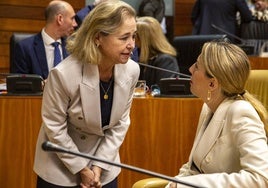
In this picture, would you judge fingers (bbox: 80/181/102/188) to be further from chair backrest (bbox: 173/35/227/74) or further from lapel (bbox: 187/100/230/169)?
chair backrest (bbox: 173/35/227/74)

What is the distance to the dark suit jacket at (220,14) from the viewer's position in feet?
22.2

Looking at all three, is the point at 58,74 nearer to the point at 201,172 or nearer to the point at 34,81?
the point at 201,172

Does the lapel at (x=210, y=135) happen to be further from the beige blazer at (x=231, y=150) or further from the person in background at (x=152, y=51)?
the person in background at (x=152, y=51)

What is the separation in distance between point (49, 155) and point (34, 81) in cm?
95

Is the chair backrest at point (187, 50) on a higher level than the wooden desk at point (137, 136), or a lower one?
higher

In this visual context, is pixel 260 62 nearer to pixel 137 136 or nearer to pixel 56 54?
pixel 56 54

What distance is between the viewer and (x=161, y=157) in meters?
3.19

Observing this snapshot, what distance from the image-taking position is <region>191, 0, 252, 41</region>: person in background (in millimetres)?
6762

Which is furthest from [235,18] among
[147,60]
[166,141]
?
[166,141]

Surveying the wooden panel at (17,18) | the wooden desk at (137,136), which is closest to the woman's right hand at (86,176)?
the wooden desk at (137,136)

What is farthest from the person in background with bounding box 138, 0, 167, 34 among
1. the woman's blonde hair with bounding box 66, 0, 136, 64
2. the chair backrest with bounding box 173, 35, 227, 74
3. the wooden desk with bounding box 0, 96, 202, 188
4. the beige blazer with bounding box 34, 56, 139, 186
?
the woman's blonde hair with bounding box 66, 0, 136, 64

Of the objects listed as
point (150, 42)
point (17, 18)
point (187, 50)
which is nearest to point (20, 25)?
point (17, 18)

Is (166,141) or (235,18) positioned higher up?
(235,18)

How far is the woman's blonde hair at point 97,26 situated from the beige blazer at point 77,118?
48mm
